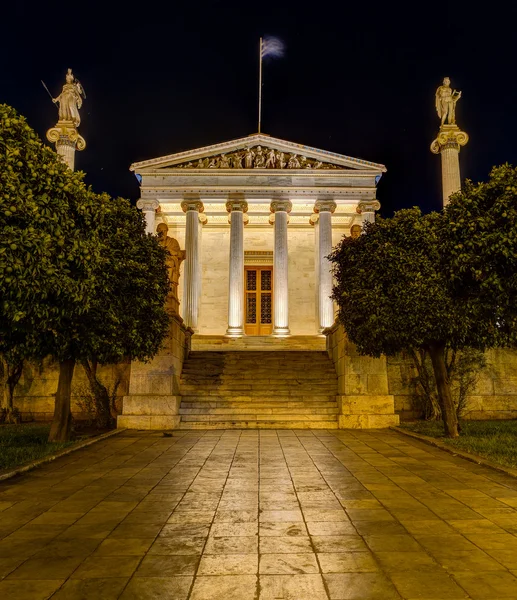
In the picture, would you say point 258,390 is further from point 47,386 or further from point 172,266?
point 172,266

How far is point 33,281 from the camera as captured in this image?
7.55 meters

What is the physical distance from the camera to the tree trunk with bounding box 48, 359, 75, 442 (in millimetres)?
11539

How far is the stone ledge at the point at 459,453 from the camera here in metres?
7.85

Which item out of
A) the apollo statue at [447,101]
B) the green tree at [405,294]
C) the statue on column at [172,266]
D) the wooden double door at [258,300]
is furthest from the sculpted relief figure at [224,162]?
the green tree at [405,294]

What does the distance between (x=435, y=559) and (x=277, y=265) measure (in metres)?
23.7

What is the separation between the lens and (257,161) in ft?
96.0

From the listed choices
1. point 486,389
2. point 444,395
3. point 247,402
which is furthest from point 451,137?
point 444,395

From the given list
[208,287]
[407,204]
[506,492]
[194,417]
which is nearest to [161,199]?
[208,287]

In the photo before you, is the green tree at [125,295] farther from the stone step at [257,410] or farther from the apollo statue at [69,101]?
the apollo statue at [69,101]

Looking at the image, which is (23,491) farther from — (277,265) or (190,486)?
(277,265)

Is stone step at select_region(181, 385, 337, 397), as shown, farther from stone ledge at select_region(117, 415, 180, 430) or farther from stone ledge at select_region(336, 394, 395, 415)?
stone ledge at select_region(117, 415, 180, 430)

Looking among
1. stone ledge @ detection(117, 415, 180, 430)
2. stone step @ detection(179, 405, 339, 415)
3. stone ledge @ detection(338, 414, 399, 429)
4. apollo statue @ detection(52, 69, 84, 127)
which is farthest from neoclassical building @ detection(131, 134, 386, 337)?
stone ledge @ detection(338, 414, 399, 429)

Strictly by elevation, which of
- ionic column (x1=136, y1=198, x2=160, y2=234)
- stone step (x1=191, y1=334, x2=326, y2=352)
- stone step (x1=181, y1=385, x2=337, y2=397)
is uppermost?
ionic column (x1=136, y1=198, x2=160, y2=234)

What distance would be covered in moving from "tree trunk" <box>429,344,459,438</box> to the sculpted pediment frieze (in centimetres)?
1825
